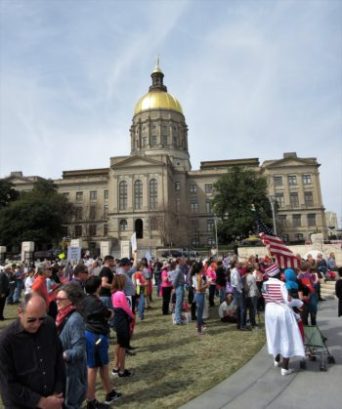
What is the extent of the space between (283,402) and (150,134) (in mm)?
76404

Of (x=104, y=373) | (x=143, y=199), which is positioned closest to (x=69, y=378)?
(x=104, y=373)

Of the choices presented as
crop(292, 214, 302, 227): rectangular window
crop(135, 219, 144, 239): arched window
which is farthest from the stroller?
crop(292, 214, 302, 227): rectangular window

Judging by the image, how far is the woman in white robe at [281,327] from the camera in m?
6.08

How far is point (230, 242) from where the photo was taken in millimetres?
58625

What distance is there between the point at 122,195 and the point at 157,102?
25324mm

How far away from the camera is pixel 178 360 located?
719cm

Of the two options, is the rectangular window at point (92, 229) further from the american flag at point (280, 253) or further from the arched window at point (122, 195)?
the american flag at point (280, 253)

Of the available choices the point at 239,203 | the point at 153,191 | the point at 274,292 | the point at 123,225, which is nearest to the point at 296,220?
the point at 239,203

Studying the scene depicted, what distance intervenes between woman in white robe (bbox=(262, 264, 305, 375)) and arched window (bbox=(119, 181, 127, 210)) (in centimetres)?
6391

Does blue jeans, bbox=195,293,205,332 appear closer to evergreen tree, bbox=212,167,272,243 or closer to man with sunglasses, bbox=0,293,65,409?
man with sunglasses, bbox=0,293,65,409

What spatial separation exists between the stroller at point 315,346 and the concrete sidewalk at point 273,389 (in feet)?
0.39

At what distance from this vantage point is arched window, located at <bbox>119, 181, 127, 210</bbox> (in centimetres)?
6931

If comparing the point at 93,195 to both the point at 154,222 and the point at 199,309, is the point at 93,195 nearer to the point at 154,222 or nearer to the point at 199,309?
the point at 154,222

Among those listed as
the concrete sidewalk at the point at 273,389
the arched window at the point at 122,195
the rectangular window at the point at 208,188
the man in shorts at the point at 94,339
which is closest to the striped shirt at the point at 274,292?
the concrete sidewalk at the point at 273,389
